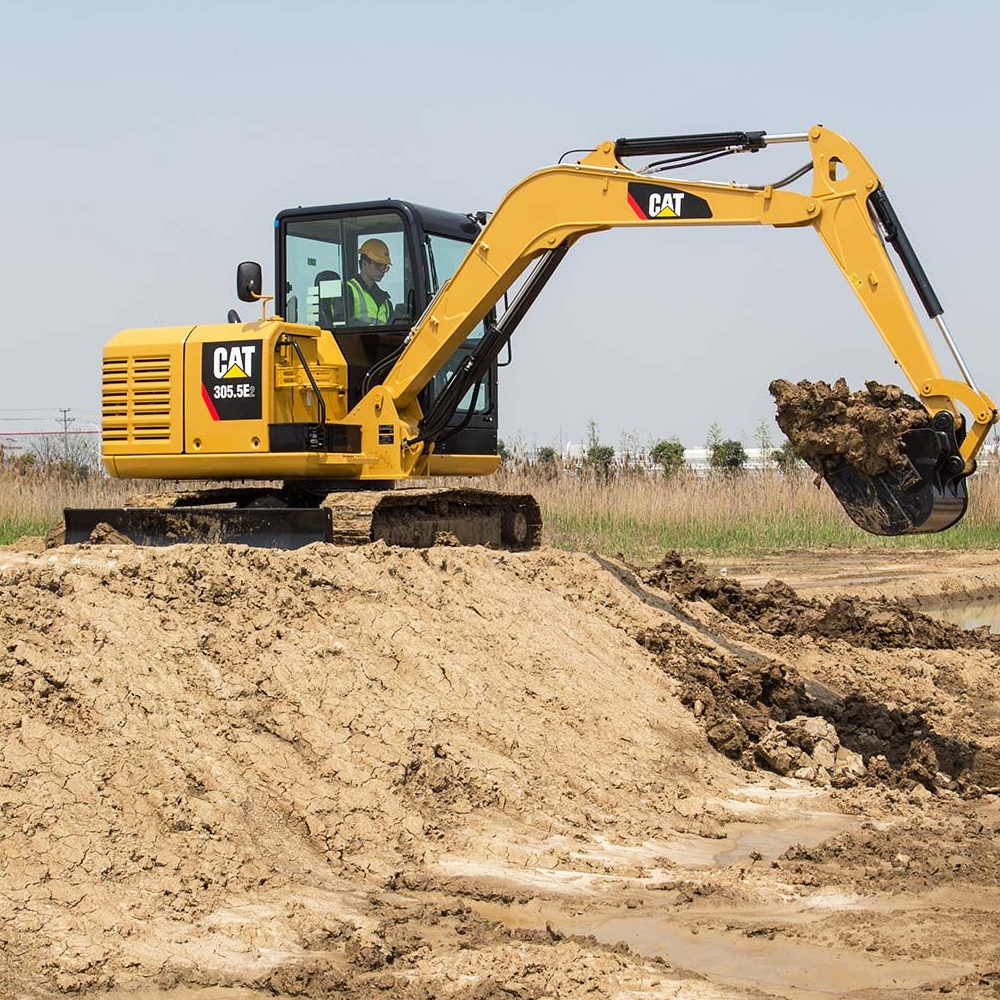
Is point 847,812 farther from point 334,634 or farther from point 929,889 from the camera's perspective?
point 334,634

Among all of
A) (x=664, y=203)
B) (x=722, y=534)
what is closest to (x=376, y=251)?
(x=664, y=203)

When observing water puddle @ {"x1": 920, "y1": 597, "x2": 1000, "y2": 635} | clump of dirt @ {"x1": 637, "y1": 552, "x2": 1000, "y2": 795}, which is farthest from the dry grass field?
clump of dirt @ {"x1": 637, "y1": 552, "x2": 1000, "y2": 795}

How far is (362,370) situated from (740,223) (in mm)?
3629

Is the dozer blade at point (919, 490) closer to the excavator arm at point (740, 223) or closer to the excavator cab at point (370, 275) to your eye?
the excavator arm at point (740, 223)

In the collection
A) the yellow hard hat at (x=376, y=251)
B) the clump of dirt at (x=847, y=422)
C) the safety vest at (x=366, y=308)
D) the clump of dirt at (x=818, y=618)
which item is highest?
the yellow hard hat at (x=376, y=251)

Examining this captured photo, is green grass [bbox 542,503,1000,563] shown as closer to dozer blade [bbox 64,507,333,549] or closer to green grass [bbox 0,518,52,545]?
green grass [bbox 0,518,52,545]

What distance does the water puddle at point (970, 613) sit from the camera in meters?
16.6

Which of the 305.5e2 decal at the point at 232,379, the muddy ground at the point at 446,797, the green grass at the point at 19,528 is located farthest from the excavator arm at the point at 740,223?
the green grass at the point at 19,528

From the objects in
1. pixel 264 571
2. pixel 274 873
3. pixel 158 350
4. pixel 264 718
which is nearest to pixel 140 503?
pixel 158 350

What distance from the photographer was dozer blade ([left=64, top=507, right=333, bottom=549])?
35.3 ft

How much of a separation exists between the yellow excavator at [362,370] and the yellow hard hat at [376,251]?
0.01 m

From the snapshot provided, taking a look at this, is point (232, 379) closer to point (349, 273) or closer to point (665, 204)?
point (349, 273)

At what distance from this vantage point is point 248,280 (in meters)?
11.2

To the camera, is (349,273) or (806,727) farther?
(349,273)
